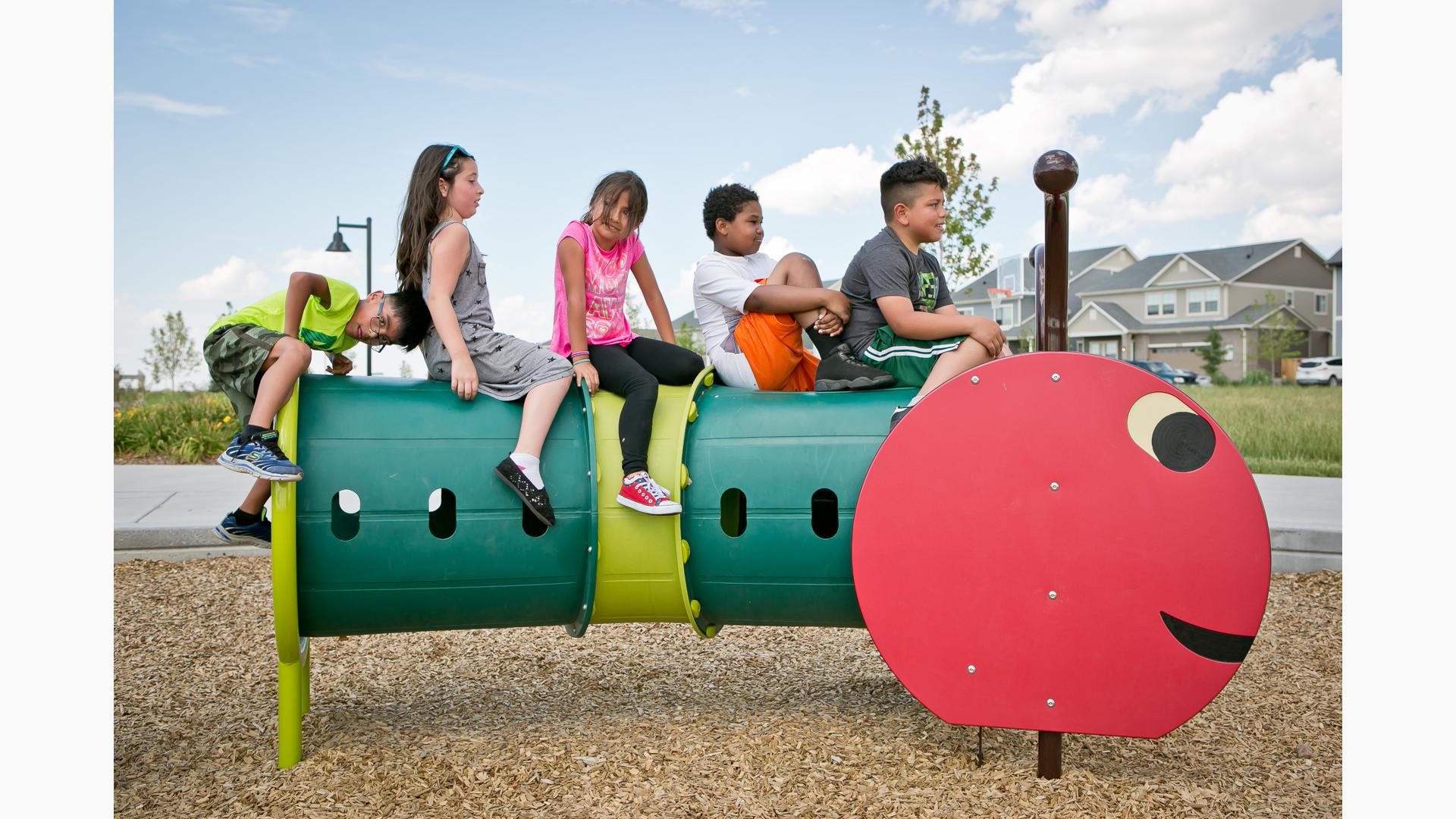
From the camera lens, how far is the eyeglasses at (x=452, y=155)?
376 centimetres

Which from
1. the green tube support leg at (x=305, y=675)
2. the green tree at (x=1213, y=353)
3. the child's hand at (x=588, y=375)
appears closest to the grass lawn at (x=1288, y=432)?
the child's hand at (x=588, y=375)

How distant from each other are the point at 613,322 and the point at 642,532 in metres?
0.88

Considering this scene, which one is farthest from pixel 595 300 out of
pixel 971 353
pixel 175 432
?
pixel 175 432

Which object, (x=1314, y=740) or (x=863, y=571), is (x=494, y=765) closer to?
(x=863, y=571)

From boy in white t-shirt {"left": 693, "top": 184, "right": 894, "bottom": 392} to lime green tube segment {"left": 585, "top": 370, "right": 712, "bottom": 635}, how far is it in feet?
1.54

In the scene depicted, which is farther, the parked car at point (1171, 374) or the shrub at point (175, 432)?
the parked car at point (1171, 374)

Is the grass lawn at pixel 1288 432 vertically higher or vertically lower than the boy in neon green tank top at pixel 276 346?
lower

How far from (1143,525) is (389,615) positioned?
2.56 meters

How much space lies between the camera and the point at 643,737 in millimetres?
3996

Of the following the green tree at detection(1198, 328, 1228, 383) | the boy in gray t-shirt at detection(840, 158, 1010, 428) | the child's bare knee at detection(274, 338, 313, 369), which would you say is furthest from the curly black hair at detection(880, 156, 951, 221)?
the green tree at detection(1198, 328, 1228, 383)

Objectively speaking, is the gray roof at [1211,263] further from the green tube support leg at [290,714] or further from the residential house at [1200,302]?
the green tube support leg at [290,714]

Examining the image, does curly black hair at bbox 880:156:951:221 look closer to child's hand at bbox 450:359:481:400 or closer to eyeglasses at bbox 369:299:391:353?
child's hand at bbox 450:359:481:400

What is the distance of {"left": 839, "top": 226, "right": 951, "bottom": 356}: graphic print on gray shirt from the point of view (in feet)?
12.4

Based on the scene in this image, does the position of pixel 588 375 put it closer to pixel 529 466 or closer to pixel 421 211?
pixel 529 466
